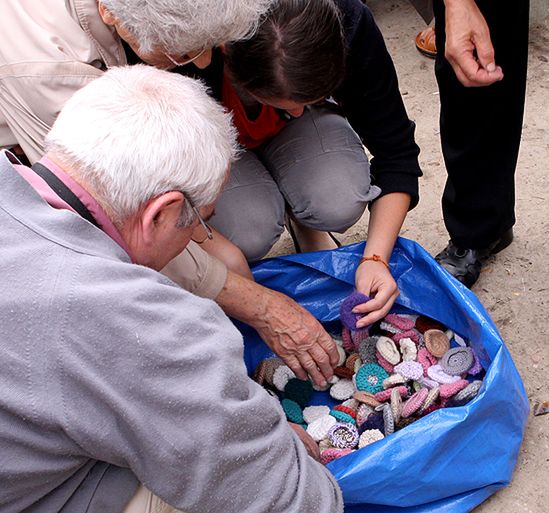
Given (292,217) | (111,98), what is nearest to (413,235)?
(292,217)

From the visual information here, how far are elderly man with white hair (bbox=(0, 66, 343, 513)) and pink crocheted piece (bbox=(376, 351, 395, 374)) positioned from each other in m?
0.60

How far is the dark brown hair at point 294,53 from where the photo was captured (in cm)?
148

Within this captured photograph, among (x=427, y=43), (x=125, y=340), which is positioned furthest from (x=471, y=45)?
(x=427, y=43)

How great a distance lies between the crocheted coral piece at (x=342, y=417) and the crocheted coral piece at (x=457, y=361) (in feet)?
0.78

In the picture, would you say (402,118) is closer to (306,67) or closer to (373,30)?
(373,30)

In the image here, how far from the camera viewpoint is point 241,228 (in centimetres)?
186

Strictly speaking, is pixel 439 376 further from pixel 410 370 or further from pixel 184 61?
pixel 184 61

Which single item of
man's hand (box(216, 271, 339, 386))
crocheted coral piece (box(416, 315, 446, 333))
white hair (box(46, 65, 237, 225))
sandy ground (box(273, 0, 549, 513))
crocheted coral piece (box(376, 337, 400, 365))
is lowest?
sandy ground (box(273, 0, 549, 513))

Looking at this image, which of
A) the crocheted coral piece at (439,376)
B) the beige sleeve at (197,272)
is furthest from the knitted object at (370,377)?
the beige sleeve at (197,272)

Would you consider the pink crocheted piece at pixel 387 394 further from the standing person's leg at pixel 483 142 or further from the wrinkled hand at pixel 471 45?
the wrinkled hand at pixel 471 45

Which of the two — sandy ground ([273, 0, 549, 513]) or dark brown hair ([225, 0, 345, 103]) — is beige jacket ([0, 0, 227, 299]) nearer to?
dark brown hair ([225, 0, 345, 103])

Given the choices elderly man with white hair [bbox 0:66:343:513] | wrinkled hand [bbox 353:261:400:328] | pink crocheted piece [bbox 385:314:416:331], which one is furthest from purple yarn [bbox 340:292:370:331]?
elderly man with white hair [bbox 0:66:343:513]

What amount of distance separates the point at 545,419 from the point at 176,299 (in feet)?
3.45

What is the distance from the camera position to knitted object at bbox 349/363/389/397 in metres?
1.79
